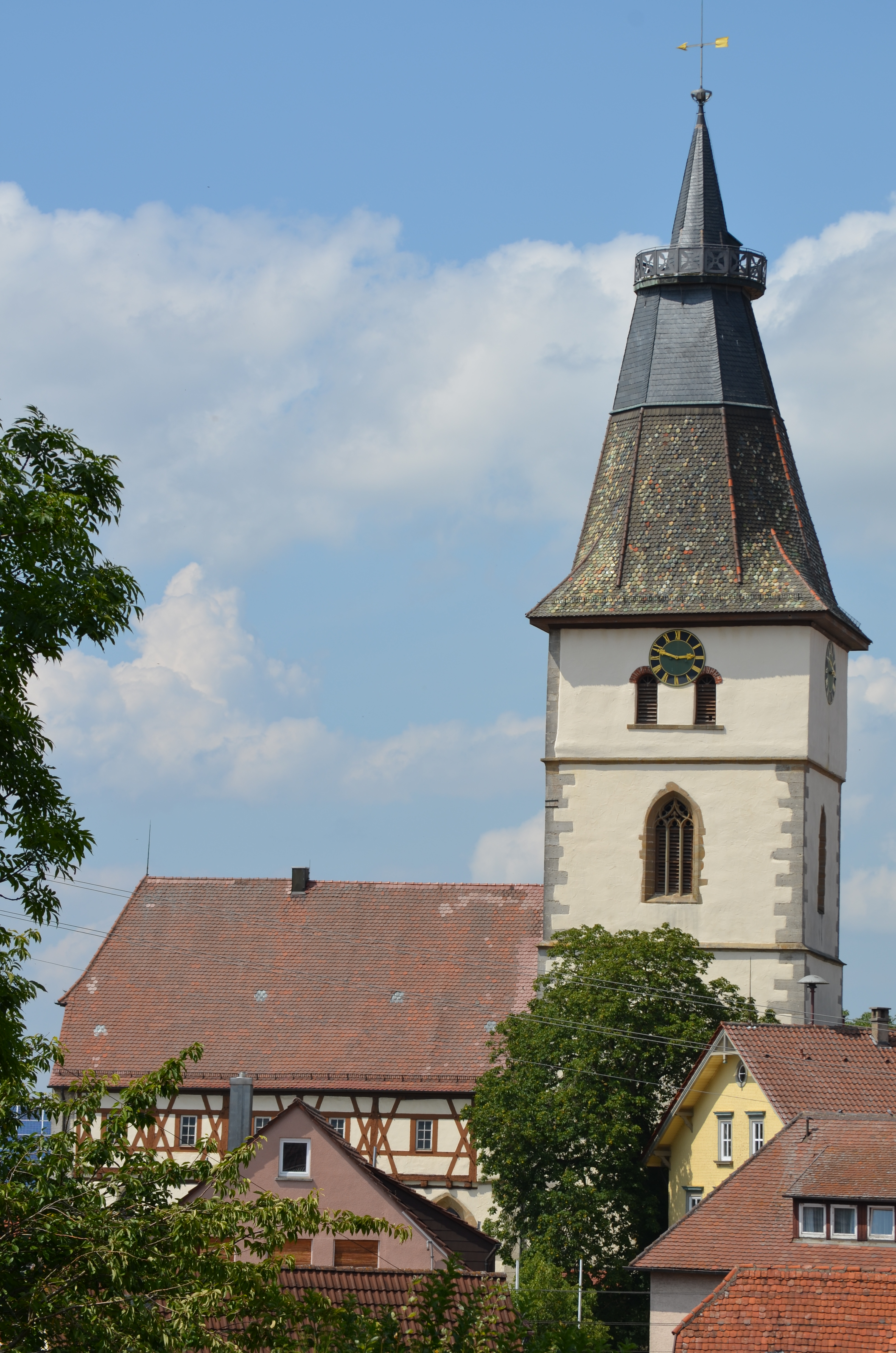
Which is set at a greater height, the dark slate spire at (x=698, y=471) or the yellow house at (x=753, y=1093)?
the dark slate spire at (x=698, y=471)

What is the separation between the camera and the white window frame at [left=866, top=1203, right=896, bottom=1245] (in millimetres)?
30156

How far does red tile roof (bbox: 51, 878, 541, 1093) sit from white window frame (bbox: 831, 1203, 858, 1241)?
38.5 feet

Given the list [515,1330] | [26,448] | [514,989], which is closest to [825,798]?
[514,989]

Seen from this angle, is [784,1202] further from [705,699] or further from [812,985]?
[705,699]

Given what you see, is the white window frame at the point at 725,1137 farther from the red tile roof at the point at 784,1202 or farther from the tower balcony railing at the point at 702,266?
the tower balcony railing at the point at 702,266

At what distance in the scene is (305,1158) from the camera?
31.9 metres

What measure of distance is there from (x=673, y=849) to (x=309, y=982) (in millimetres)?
8444

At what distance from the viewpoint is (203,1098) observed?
4266 centimetres

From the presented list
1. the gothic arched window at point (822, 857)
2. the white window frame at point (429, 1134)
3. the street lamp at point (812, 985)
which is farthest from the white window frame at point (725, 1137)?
the white window frame at point (429, 1134)

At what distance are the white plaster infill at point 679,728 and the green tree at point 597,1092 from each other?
3.94 m

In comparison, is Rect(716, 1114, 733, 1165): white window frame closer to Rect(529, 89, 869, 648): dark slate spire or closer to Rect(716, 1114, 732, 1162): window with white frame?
Rect(716, 1114, 732, 1162): window with white frame

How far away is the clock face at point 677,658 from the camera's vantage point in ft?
130

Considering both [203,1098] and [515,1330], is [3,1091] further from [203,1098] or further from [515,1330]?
[203,1098]

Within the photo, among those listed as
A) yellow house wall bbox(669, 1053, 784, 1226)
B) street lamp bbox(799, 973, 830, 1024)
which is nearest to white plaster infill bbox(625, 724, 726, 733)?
street lamp bbox(799, 973, 830, 1024)
